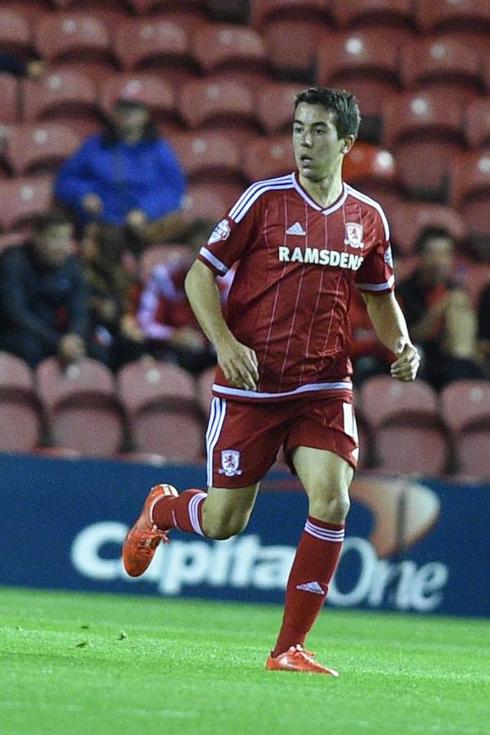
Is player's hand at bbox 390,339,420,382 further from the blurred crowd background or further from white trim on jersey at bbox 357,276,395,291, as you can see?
the blurred crowd background

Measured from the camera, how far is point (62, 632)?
24.2ft

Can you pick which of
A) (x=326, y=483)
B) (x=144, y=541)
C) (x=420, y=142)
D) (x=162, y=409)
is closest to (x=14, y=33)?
(x=420, y=142)

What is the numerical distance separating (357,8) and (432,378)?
4.28 meters

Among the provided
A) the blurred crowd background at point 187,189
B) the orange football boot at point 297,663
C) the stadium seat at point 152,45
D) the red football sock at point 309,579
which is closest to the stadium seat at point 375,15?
the blurred crowd background at point 187,189

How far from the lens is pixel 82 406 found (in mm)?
11445

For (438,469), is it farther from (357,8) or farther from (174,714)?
(174,714)

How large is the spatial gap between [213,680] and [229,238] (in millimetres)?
1613

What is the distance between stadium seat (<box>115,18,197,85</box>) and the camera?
14461mm

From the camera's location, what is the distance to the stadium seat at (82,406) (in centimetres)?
1135

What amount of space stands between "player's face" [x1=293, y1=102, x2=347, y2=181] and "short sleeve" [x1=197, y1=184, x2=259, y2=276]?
9.7 inches

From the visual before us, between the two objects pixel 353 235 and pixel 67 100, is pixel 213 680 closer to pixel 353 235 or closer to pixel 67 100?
pixel 353 235

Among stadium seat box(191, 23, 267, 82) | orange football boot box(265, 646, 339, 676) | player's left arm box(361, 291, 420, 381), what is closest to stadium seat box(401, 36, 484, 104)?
stadium seat box(191, 23, 267, 82)

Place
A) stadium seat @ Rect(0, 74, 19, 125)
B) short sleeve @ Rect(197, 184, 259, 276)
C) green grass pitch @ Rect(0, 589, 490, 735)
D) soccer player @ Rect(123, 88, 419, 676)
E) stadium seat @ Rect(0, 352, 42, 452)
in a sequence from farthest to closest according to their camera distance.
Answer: stadium seat @ Rect(0, 74, 19, 125) → stadium seat @ Rect(0, 352, 42, 452) → short sleeve @ Rect(197, 184, 259, 276) → soccer player @ Rect(123, 88, 419, 676) → green grass pitch @ Rect(0, 589, 490, 735)

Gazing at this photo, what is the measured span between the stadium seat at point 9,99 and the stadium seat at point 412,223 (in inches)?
128
